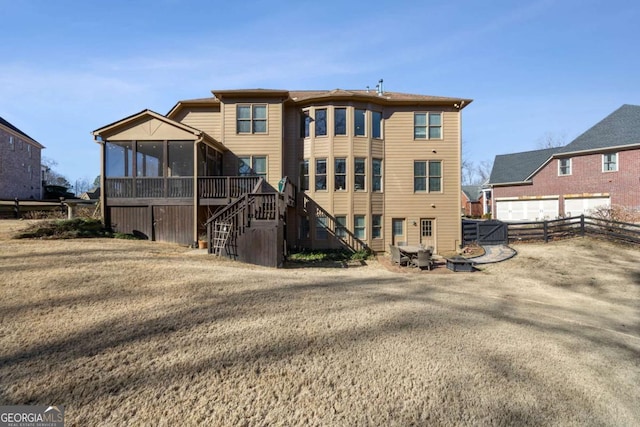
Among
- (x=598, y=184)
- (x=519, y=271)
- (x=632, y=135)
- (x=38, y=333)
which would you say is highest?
(x=632, y=135)

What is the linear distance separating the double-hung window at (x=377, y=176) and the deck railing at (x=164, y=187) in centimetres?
727

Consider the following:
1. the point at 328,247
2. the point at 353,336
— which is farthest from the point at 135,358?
the point at 328,247

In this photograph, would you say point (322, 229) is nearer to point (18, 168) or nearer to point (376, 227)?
point (376, 227)

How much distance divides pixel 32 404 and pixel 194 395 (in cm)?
150

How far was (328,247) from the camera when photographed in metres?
16.1

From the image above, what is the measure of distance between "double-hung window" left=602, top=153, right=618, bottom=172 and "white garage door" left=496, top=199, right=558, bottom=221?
3.75 metres

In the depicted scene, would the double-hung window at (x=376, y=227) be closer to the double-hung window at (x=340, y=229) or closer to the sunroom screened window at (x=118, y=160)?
the double-hung window at (x=340, y=229)

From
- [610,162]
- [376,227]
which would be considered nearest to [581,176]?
[610,162]

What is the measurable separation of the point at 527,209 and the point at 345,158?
1930 centimetres

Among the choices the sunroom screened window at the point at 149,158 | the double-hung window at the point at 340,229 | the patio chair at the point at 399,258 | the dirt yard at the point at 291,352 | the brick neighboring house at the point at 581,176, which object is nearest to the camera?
the dirt yard at the point at 291,352

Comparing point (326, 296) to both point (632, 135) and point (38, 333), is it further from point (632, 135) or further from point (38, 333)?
point (632, 135)

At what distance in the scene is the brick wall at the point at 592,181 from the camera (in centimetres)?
2027

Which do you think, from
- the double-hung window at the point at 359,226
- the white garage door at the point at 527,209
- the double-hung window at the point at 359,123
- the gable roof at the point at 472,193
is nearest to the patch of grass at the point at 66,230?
the double-hung window at the point at 359,226

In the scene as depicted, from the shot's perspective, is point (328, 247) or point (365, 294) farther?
point (328, 247)
